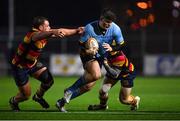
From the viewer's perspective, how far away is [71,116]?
582 inches

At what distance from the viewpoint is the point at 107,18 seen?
1529 cm

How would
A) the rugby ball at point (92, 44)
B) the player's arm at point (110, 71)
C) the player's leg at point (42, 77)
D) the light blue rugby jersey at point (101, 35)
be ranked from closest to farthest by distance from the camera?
the rugby ball at point (92, 44) < the light blue rugby jersey at point (101, 35) < the player's arm at point (110, 71) < the player's leg at point (42, 77)

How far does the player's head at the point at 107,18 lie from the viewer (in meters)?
15.2

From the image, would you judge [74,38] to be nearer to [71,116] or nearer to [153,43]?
[153,43]

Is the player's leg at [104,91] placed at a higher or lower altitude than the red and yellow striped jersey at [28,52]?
lower

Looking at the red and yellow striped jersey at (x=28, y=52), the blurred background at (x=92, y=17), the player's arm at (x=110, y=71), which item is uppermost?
the red and yellow striped jersey at (x=28, y=52)

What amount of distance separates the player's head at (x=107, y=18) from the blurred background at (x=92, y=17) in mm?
9504

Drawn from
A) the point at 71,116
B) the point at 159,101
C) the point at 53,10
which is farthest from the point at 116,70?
the point at 53,10

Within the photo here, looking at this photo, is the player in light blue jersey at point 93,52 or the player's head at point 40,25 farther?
the player's head at point 40,25

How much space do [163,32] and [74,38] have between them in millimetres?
9514

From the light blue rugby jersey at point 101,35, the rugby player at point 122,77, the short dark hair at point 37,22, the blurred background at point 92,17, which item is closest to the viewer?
the light blue rugby jersey at point 101,35

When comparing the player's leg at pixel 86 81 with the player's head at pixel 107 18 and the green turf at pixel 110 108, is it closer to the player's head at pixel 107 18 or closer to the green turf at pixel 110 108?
the green turf at pixel 110 108

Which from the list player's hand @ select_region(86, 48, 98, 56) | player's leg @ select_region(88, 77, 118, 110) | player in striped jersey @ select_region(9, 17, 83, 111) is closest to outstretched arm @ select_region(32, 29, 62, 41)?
player in striped jersey @ select_region(9, 17, 83, 111)

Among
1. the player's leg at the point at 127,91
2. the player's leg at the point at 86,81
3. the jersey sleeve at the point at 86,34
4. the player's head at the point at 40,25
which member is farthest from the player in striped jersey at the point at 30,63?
the player's leg at the point at 127,91
